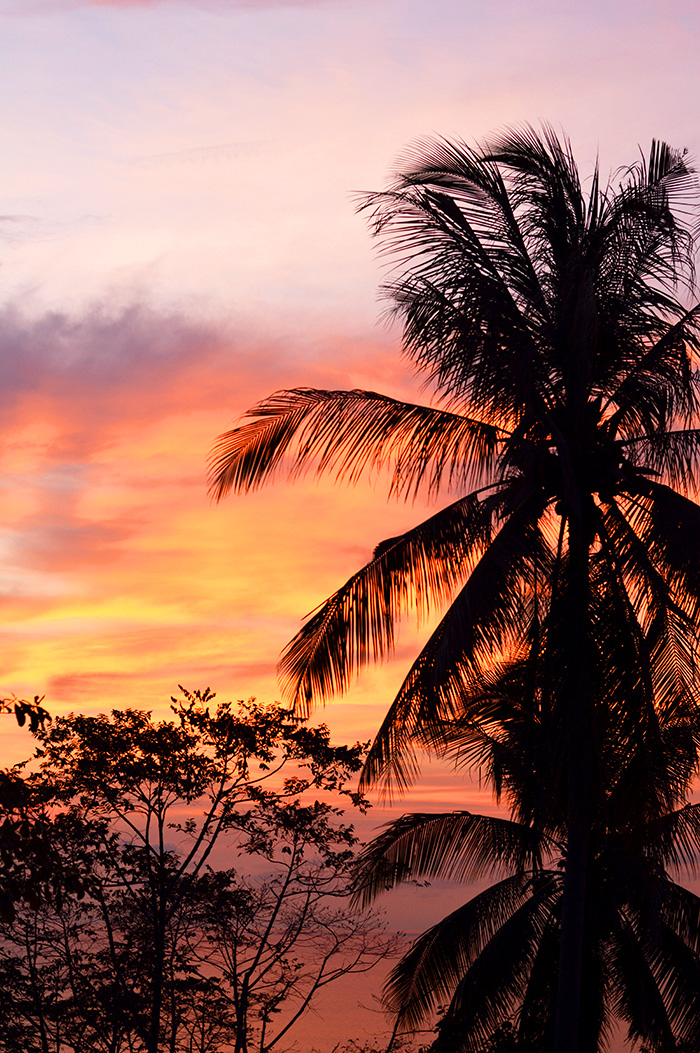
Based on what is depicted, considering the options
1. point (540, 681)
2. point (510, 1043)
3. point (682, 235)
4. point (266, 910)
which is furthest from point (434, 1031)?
point (682, 235)

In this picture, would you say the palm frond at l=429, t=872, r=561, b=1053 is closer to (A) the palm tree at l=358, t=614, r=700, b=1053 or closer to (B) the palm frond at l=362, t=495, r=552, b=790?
(A) the palm tree at l=358, t=614, r=700, b=1053

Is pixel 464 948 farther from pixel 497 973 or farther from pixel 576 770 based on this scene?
pixel 576 770

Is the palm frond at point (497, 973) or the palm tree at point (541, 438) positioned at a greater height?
the palm tree at point (541, 438)

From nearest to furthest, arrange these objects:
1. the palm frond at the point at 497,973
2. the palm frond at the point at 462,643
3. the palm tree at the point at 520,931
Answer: the palm frond at the point at 462,643 → the palm frond at the point at 497,973 → the palm tree at the point at 520,931

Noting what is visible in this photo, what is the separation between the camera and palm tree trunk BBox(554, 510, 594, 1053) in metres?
9.42

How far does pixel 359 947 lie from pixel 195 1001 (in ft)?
9.27

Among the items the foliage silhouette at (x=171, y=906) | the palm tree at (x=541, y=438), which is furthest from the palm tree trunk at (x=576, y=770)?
the foliage silhouette at (x=171, y=906)

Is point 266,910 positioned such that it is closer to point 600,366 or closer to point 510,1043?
point 510,1043

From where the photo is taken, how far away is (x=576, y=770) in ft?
30.9

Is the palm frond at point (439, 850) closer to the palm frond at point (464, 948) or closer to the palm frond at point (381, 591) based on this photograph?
the palm frond at point (464, 948)

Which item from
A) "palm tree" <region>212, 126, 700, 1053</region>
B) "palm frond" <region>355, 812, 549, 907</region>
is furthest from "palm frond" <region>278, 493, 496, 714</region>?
"palm frond" <region>355, 812, 549, 907</region>

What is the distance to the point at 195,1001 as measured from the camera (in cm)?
1630

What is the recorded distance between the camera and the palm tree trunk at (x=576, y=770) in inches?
371

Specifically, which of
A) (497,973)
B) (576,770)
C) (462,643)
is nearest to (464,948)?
(497,973)
